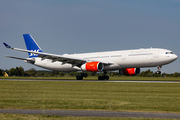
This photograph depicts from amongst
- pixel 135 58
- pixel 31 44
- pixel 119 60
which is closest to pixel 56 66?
pixel 31 44

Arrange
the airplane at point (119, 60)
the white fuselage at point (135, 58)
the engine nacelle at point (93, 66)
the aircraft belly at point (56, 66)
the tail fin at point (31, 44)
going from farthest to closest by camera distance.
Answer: the tail fin at point (31, 44)
the aircraft belly at point (56, 66)
the engine nacelle at point (93, 66)
the airplane at point (119, 60)
the white fuselage at point (135, 58)

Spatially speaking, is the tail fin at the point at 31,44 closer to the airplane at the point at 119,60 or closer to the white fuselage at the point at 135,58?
the airplane at the point at 119,60

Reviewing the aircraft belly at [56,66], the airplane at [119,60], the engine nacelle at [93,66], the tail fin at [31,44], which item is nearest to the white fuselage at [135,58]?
the airplane at [119,60]

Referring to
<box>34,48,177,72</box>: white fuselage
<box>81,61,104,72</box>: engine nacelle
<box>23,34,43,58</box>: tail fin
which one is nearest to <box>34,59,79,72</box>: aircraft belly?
<box>23,34,43,58</box>: tail fin

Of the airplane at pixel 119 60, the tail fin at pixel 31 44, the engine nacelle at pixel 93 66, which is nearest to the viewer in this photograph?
the airplane at pixel 119 60

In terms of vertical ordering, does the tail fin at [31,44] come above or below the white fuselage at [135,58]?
above

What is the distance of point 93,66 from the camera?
1672 inches

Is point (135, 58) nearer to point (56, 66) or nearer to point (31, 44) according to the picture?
point (56, 66)

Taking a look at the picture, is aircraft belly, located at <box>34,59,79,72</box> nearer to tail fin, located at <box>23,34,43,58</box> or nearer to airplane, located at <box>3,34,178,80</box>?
airplane, located at <box>3,34,178,80</box>

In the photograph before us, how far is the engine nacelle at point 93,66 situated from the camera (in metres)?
42.3

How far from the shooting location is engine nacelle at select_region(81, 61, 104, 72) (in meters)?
42.3

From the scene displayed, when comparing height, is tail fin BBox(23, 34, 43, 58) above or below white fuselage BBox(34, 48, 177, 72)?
above

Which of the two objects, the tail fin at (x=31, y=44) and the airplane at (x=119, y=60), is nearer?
the airplane at (x=119, y=60)

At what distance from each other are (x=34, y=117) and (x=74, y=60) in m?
34.5
